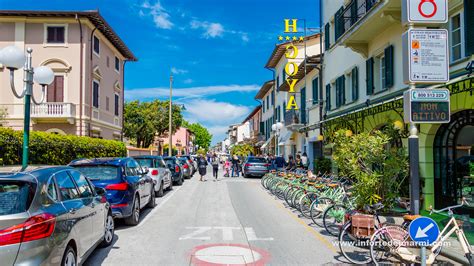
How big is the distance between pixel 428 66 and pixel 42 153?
16.6 m

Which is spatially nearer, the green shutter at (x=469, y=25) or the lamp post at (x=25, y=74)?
the green shutter at (x=469, y=25)

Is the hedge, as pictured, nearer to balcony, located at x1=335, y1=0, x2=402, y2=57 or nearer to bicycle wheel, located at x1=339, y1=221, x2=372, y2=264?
bicycle wheel, located at x1=339, y1=221, x2=372, y2=264

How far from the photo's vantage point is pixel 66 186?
550cm

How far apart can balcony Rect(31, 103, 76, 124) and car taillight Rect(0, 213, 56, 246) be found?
74.7 ft

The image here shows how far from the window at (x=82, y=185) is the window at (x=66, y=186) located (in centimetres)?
20

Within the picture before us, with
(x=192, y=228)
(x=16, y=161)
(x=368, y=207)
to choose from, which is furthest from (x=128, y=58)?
(x=368, y=207)

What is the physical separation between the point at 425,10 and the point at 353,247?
4.25 meters

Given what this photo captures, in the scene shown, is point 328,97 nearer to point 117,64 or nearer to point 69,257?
point 69,257

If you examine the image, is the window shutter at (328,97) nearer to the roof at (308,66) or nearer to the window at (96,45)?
the roof at (308,66)

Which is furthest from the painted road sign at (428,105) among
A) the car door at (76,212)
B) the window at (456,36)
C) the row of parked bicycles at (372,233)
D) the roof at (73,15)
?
the roof at (73,15)

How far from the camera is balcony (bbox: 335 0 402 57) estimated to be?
1215cm

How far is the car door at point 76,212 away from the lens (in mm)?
5091

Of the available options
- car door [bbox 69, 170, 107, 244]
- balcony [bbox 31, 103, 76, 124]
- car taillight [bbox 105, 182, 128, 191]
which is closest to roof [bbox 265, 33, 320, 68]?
balcony [bbox 31, 103, 76, 124]

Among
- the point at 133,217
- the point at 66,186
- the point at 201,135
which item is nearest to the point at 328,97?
the point at 133,217
